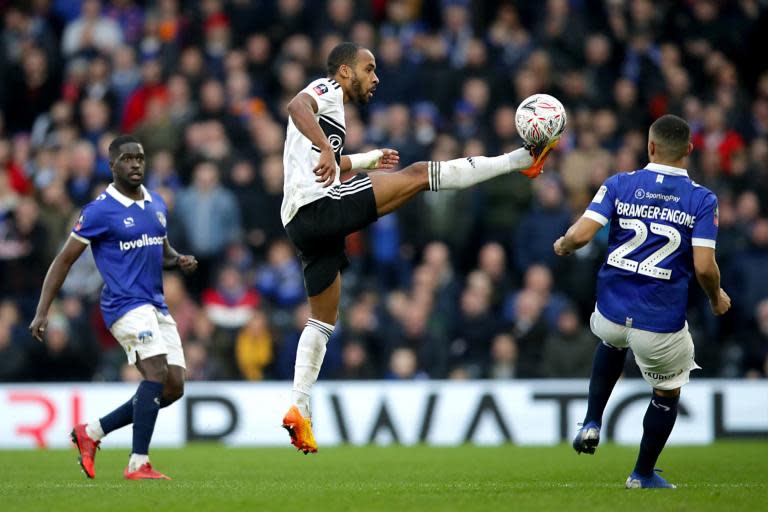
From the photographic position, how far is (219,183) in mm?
16984

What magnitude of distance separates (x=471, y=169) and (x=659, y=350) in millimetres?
1766

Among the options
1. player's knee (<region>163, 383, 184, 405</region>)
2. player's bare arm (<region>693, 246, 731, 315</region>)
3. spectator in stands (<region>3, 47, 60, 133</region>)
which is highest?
spectator in stands (<region>3, 47, 60, 133</region>)

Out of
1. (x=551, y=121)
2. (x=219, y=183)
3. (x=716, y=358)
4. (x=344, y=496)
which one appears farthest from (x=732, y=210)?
(x=344, y=496)

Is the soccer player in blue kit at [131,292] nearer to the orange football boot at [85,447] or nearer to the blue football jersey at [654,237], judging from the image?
the orange football boot at [85,447]

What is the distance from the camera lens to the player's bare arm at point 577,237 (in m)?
8.29

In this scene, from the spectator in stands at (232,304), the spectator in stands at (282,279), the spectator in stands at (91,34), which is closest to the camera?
the spectator in stands at (232,304)

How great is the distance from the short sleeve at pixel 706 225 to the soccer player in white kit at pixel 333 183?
121cm

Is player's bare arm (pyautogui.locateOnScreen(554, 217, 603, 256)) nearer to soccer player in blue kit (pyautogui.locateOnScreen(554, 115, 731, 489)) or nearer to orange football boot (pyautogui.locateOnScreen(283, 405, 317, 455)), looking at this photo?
soccer player in blue kit (pyautogui.locateOnScreen(554, 115, 731, 489))

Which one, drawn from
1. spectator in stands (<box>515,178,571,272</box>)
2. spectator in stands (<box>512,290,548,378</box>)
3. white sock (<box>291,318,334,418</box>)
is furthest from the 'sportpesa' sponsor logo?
spectator in stands (<box>515,178,571,272</box>)

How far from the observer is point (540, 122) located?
9.05 m

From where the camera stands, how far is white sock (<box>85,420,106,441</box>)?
1022cm

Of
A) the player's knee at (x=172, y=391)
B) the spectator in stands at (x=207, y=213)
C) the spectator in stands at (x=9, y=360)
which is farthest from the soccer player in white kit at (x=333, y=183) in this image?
the spectator in stands at (x=9, y=360)

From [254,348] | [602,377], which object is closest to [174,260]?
[602,377]

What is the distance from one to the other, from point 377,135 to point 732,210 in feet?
15.2
